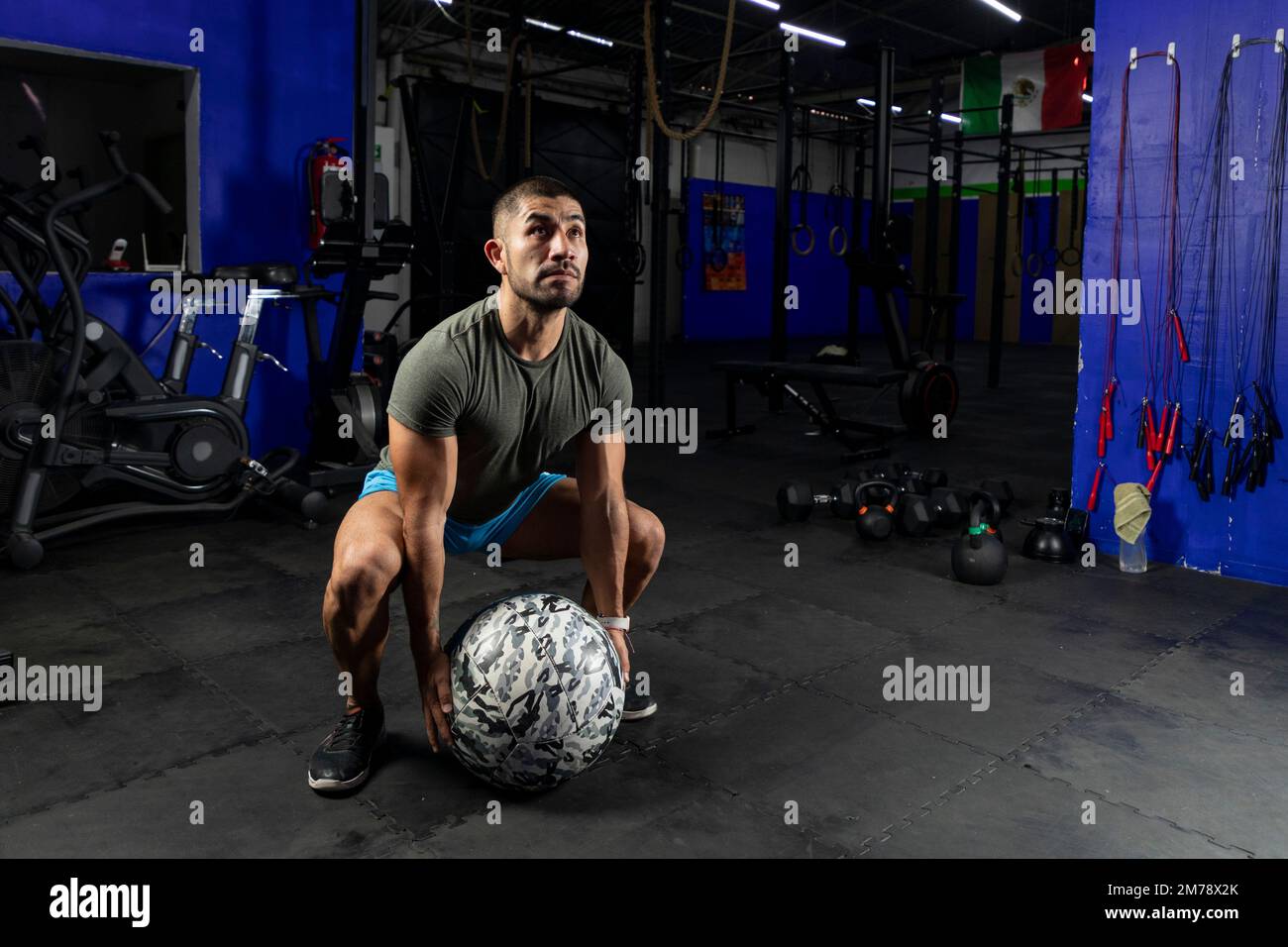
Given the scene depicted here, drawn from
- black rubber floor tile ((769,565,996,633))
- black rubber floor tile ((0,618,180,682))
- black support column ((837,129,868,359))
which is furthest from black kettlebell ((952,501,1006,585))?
black support column ((837,129,868,359))

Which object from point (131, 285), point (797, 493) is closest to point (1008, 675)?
point (797, 493)

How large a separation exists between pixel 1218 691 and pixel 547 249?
175cm

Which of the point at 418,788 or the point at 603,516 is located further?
the point at 603,516

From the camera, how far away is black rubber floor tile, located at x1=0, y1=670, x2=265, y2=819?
1808 millimetres

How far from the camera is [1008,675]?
7.80 ft

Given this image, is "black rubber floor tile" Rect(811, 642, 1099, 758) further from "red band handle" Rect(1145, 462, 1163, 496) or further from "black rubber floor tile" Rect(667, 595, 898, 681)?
"red band handle" Rect(1145, 462, 1163, 496)

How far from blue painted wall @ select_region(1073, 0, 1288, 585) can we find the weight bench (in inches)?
67.0

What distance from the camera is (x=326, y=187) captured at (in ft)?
13.8

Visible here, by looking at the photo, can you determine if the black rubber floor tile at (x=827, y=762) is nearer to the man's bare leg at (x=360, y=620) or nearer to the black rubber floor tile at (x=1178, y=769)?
the black rubber floor tile at (x=1178, y=769)

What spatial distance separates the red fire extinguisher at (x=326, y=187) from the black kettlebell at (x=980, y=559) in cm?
272

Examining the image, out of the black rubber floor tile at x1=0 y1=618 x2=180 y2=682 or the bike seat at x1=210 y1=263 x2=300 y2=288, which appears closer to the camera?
the black rubber floor tile at x1=0 y1=618 x2=180 y2=682

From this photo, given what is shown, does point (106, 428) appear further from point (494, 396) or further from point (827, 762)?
point (827, 762)

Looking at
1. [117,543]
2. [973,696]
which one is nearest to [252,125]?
[117,543]
